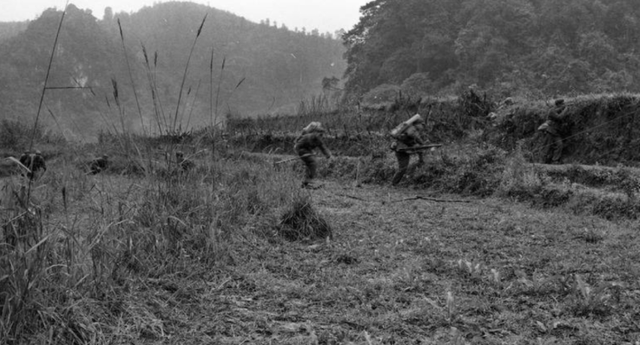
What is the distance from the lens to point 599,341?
2.83m

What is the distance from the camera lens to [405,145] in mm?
11172

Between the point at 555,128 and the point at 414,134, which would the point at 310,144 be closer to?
the point at 414,134

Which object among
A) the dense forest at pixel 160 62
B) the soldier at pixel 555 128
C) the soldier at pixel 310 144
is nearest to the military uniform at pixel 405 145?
the soldier at pixel 310 144

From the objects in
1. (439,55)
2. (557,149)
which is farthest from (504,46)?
(557,149)

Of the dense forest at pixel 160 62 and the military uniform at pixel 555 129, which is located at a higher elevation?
the dense forest at pixel 160 62

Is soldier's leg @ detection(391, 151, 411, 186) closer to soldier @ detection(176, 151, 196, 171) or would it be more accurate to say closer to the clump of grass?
the clump of grass

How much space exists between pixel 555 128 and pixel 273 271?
978cm

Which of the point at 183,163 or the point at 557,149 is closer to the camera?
the point at 183,163

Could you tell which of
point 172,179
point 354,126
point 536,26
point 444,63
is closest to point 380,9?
point 444,63

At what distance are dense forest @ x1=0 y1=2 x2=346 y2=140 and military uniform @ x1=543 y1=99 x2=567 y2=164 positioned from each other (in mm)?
17704

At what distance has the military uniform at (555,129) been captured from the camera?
11555 mm

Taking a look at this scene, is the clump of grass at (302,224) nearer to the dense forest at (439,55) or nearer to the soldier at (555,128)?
the dense forest at (439,55)

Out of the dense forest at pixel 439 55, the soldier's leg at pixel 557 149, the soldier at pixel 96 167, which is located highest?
the dense forest at pixel 439 55

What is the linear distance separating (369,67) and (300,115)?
49.2 ft
